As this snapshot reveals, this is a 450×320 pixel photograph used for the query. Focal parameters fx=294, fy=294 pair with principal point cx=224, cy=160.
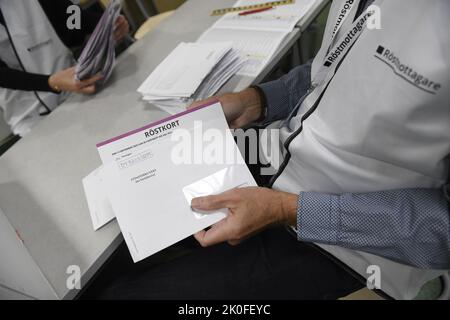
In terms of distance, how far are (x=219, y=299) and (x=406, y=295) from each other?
15.4 inches

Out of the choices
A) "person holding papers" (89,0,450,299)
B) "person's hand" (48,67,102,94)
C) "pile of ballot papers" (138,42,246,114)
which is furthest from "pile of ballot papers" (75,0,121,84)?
"person holding papers" (89,0,450,299)

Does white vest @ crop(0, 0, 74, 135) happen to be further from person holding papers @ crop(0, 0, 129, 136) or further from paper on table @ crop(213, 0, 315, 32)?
paper on table @ crop(213, 0, 315, 32)

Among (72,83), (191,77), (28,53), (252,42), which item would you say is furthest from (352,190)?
(28,53)

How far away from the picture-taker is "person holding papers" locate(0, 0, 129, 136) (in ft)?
2.88

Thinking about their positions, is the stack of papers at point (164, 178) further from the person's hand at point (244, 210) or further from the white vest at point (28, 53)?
the white vest at point (28, 53)

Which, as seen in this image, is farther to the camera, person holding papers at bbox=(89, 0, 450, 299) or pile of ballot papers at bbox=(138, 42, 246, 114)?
pile of ballot papers at bbox=(138, 42, 246, 114)

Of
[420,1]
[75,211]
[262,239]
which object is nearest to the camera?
[420,1]

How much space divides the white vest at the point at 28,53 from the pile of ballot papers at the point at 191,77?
411mm

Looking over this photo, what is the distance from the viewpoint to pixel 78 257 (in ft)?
1.86

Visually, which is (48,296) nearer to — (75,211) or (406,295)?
(75,211)

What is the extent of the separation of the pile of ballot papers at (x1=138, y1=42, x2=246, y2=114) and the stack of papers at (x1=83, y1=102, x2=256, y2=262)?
206 mm

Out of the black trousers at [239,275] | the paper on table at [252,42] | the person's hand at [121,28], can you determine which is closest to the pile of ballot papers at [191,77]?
the paper on table at [252,42]

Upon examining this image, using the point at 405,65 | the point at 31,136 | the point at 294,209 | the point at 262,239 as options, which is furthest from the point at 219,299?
the point at 31,136

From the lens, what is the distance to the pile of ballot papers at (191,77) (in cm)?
79
